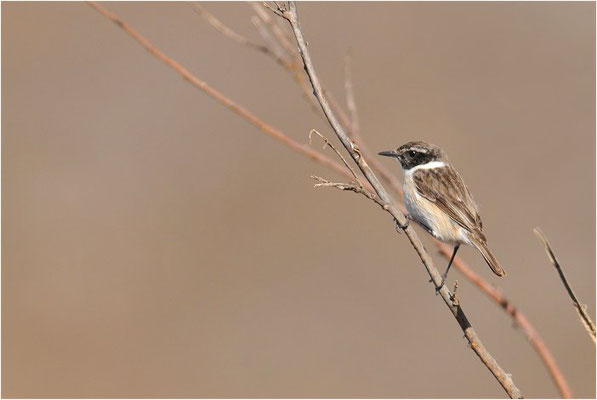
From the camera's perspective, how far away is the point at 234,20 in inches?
741

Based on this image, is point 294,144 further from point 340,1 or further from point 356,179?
point 340,1

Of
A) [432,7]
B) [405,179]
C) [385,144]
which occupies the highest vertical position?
[432,7]

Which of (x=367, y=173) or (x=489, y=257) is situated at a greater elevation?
(x=367, y=173)

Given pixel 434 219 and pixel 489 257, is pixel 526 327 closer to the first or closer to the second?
pixel 489 257

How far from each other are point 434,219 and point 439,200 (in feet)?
0.44

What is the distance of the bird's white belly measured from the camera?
16.5 feet

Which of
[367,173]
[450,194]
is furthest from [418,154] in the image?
[367,173]

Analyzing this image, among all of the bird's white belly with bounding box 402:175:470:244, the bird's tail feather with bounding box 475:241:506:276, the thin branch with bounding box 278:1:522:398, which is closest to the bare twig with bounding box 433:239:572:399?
the thin branch with bounding box 278:1:522:398

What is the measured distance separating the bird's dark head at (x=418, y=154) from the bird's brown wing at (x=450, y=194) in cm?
10

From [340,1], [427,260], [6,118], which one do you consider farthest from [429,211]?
[340,1]

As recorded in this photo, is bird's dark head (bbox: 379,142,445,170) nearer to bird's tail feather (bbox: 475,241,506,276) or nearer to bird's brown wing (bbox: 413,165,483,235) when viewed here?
bird's brown wing (bbox: 413,165,483,235)

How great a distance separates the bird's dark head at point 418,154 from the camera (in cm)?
532

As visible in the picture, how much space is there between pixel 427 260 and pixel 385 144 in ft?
41.5

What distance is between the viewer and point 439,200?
201 inches
